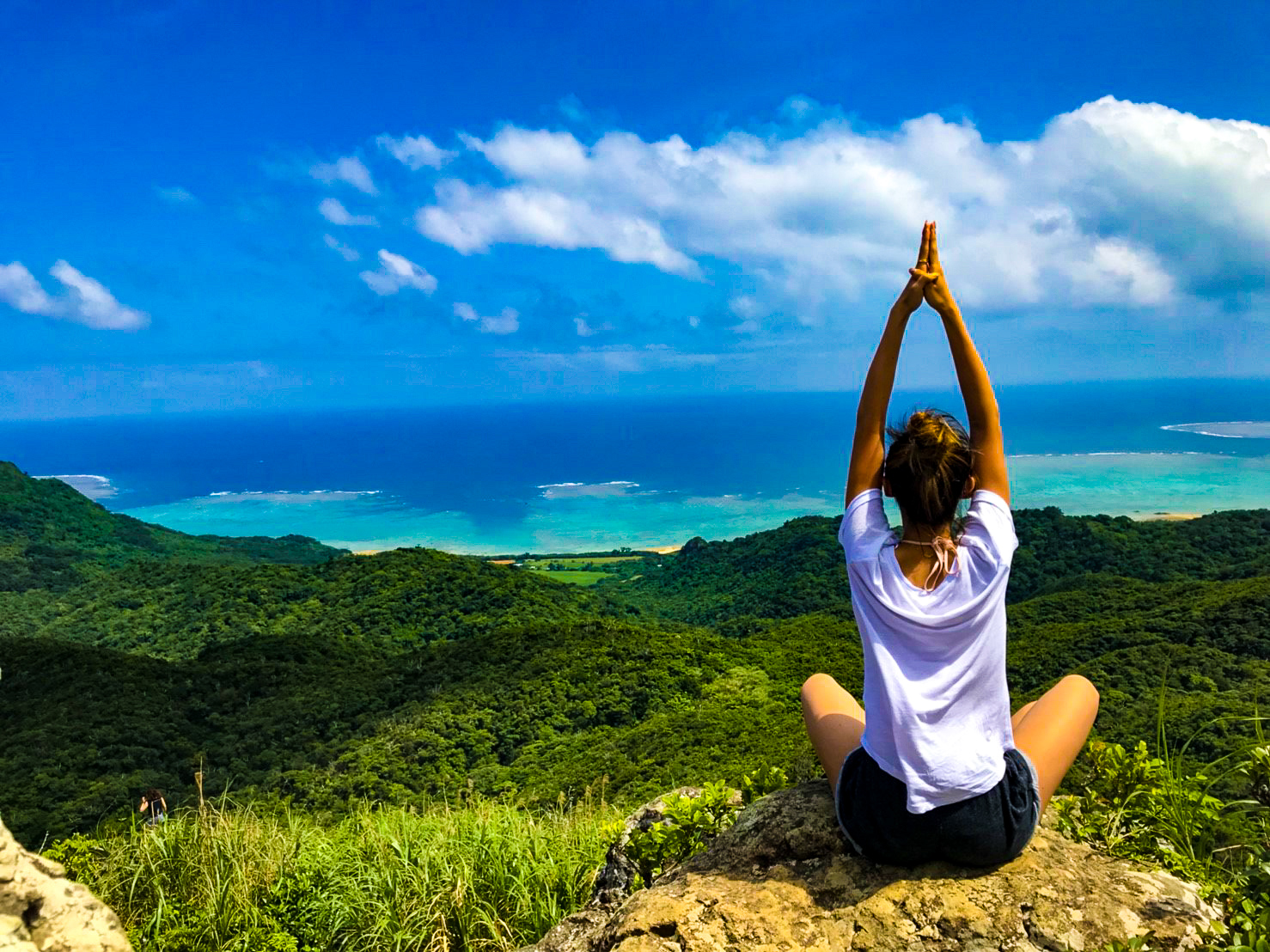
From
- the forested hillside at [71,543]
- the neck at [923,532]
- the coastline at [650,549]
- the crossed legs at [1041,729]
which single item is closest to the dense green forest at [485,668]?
the forested hillside at [71,543]

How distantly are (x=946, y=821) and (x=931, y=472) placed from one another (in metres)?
0.97

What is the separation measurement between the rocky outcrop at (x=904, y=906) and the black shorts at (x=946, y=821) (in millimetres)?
74

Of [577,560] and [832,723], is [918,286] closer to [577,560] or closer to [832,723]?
[832,723]

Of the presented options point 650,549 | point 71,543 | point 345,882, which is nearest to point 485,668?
point 345,882

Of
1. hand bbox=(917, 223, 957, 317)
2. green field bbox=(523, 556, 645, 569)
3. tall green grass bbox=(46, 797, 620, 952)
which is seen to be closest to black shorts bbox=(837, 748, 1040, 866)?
hand bbox=(917, 223, 957, 317)

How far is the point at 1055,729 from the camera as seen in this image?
2666mm

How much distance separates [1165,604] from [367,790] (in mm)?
20606

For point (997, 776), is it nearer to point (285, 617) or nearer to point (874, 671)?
point (874, 671)

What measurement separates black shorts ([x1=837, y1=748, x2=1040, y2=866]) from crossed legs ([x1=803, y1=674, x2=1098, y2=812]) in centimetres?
13

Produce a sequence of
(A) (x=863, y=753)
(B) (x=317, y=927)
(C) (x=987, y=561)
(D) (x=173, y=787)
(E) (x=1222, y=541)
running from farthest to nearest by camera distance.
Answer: (E) (x=1222, y=541)
(D) (x=173, y=787)
(B) (x=317, y=927)
(A) (x=863, y=753)
(C) (x=987, y=561)

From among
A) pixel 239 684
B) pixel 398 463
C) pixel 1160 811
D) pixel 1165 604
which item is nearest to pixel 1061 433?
pixel 398 463

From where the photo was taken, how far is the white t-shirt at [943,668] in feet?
7.54

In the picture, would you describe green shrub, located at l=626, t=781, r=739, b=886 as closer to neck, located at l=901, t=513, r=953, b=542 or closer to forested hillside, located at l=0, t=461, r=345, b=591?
neck, located at l=901, t=513, r=953, b=542

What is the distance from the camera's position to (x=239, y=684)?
24188 mm
